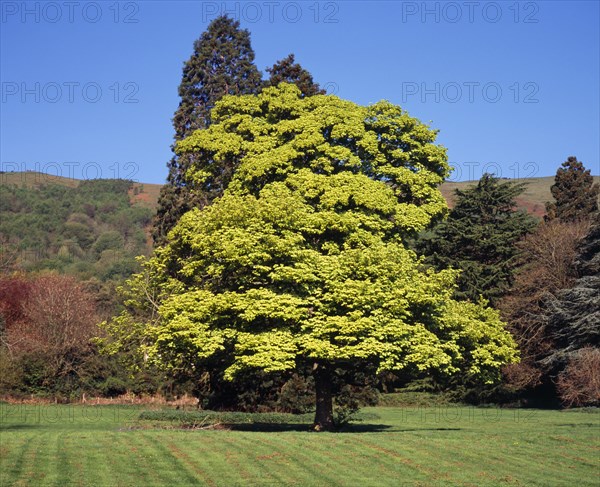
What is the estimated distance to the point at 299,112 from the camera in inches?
1366

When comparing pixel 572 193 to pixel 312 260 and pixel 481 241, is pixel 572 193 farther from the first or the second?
pixel 312 260

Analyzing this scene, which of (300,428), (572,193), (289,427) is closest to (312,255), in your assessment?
(300,428)

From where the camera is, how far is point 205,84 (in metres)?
50.1

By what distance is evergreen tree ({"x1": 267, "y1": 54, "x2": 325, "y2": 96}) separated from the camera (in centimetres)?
5147

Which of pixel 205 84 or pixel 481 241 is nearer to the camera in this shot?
pixel 205 84

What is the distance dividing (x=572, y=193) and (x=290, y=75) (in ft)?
109

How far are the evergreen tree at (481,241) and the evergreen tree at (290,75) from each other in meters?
15.3

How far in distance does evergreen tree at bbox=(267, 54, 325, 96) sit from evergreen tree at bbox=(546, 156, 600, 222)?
2868 centimetres

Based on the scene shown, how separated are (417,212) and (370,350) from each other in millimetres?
7843

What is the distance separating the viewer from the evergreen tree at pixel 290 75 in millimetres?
51469

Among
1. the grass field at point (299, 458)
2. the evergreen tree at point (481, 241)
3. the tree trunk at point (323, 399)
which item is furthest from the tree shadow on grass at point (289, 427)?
the evergreen tree at point (481, 241)

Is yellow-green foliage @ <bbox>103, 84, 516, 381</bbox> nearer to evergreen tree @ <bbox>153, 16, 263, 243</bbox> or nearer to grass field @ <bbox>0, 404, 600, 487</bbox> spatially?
grass field @ <bbox>0, 404, 600, 487</bbox>

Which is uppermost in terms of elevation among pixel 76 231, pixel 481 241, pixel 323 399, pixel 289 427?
pixel 76 231

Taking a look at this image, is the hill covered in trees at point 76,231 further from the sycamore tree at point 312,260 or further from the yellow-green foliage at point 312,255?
the yellow-green foliage at point 312,255
